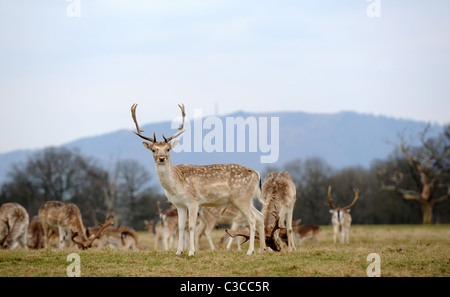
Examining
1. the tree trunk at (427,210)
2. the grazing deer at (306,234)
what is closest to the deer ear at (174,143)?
the grazing deer at (306,234)

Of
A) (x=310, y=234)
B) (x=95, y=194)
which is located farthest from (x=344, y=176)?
(x=310, y=234)

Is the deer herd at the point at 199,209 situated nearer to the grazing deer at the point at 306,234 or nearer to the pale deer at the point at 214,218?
the pale deer at the point at 214,218

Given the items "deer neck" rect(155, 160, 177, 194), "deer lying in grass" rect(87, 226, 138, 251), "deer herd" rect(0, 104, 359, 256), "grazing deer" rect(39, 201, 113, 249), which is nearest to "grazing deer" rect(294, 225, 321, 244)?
"deer herd" rect(0, 104, 359, 256)

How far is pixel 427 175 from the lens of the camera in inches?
1918

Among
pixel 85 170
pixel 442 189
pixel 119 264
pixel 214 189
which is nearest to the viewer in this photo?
pixel 119 264

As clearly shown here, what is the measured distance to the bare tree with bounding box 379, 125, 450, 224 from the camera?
48281 millimetres

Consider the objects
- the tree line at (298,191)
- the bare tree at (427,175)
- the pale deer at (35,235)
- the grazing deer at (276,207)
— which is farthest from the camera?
the tree line at (298,191)

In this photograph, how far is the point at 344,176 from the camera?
216 feet

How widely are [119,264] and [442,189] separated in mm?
50241

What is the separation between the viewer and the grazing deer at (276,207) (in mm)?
14039

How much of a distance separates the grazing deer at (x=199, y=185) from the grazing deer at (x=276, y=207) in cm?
84

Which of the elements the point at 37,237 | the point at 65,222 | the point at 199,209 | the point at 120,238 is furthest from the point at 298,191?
the point at 199,209
